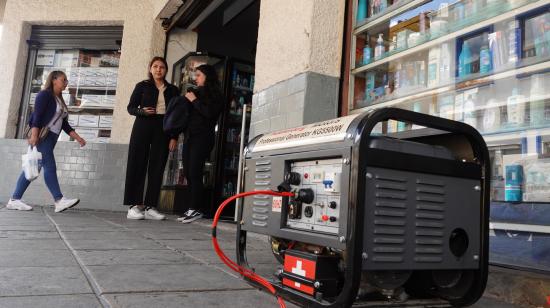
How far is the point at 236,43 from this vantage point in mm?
7508

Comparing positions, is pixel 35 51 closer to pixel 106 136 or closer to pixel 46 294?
pixel 106 136

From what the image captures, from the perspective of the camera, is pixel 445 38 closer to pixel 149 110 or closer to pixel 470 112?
pixel 470 112

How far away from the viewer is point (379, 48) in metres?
2.93

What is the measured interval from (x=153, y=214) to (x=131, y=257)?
2.44m

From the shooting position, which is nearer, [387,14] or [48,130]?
[387,14]

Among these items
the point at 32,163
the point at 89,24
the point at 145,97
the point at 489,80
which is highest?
the point at 89,24

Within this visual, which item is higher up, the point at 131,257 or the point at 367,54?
the point at 367,54

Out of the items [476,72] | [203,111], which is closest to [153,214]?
[203,111]

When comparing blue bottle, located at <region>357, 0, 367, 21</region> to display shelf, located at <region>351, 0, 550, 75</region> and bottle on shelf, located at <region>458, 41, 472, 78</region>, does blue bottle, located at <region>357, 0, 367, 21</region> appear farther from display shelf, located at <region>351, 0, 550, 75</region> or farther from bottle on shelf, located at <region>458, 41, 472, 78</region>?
bottle on shelf, located at <region>458, 41, 472, 78</region>

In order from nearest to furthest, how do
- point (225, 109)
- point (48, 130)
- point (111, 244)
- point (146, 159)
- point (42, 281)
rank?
point (42, 281) < point (111, 244) < point (146, 159) < point (48, 130) < point (225, 109)

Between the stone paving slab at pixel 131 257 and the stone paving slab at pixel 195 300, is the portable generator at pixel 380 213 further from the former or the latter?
the stone paving slab at pixel 131 257

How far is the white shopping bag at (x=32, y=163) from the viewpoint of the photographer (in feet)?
14.5

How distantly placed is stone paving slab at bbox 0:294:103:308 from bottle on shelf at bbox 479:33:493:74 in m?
2.06

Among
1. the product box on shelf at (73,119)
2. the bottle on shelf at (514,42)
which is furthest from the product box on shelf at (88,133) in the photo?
the bottle on shelf at (514,42)
